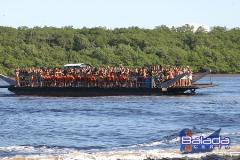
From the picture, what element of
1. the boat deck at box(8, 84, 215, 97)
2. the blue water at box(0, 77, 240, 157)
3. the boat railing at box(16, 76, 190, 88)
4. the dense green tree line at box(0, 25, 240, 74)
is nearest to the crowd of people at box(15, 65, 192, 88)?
the boat railing at box(16, 76, 190, 88)

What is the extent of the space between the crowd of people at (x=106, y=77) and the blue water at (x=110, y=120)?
1.01m

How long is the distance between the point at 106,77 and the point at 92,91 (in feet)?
4.71

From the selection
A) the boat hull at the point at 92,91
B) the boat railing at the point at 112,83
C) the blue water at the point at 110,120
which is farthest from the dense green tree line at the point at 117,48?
the blue water at the point at 110,120

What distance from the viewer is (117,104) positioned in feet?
132

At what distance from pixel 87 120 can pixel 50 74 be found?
1601 centimetres

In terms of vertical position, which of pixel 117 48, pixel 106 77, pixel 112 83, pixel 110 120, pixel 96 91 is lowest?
pixel 110 120

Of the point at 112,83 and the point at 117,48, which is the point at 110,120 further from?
the point at 117,48

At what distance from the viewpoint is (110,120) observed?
31297 mm

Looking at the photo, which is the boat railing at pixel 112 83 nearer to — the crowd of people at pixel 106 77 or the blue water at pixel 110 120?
the crowd of people at pixel 106 77

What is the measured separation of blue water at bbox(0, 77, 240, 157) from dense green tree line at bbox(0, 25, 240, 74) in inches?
1900

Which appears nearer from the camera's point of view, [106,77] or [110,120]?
[110,120]

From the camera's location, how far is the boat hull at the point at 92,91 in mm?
45000

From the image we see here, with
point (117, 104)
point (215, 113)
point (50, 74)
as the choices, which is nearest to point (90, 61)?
point (50, 74)

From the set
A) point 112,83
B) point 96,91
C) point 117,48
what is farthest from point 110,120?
point 117,48
